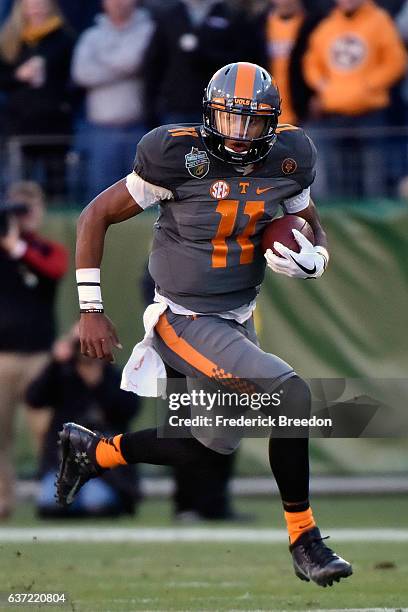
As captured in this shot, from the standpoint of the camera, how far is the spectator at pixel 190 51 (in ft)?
34.2

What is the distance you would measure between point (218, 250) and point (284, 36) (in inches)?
189

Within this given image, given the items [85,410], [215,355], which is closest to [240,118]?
[215,355]

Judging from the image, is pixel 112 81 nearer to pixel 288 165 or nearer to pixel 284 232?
pixel 288 165

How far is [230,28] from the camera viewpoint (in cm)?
1045

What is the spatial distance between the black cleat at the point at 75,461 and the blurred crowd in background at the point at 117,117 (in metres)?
3.26

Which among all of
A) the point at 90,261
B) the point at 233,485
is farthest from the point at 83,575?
the point at 233,485

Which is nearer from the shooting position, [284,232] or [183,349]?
[284,232]

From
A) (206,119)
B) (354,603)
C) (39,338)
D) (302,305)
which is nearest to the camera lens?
(206,119)

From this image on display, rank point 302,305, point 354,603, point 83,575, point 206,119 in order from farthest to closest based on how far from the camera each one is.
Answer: point 302,305 < point 83,575 < point 354,603 < point 206,119

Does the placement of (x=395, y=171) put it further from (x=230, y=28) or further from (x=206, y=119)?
(x=206, y=119)

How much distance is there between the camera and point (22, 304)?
33.8 feet

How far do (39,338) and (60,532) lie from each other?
63.1 inches

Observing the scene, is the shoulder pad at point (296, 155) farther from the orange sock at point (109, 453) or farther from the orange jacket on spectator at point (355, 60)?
the orange jacket on spectator at point (355, 60)

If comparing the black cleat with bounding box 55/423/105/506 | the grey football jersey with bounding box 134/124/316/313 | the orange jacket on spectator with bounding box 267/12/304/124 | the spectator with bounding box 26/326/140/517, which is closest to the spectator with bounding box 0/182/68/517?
the spectator with bounding box 26/326/140/517
